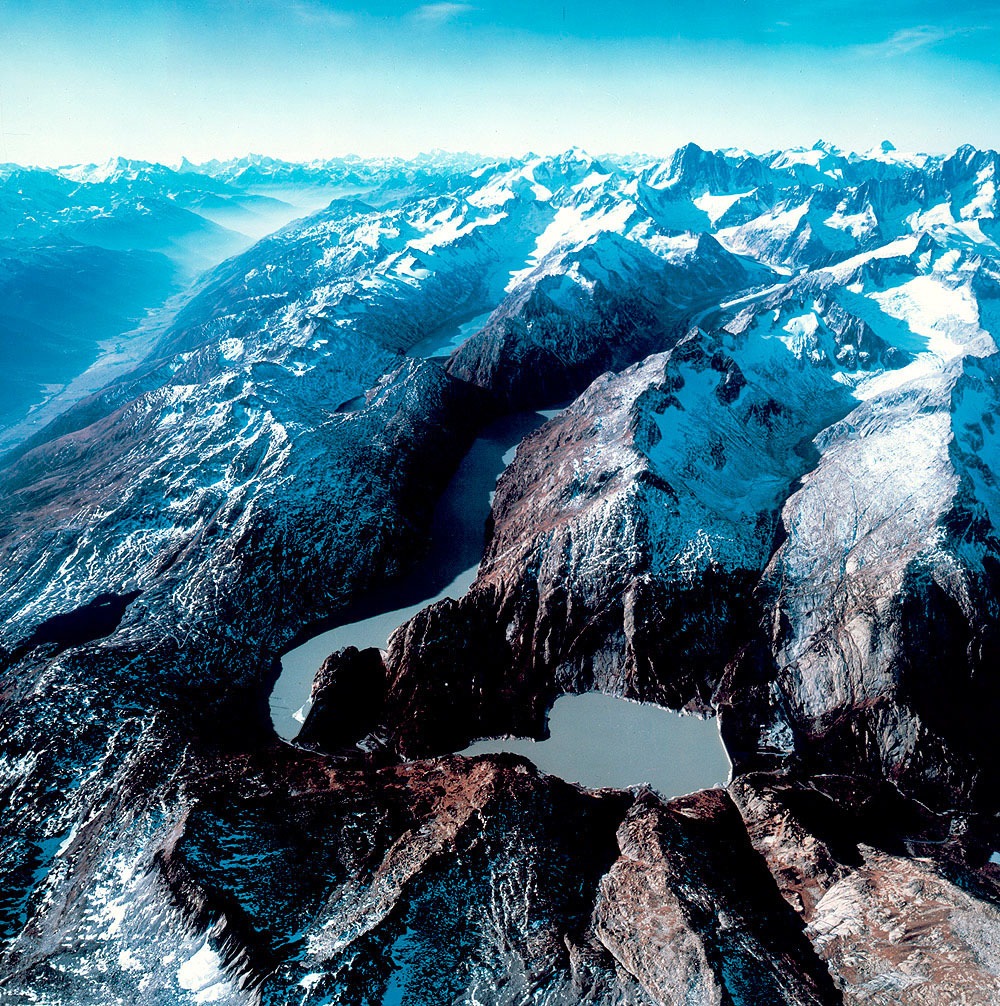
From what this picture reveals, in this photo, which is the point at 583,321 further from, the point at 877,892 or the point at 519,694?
the point at 877,892

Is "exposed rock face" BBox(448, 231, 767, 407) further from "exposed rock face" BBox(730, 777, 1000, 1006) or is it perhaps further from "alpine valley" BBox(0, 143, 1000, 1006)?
"exposed rock face" BBox(730, 777, 1000, 1006)

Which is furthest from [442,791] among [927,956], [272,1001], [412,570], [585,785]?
[412,570]

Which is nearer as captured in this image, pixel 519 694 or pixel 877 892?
pixel 877 892

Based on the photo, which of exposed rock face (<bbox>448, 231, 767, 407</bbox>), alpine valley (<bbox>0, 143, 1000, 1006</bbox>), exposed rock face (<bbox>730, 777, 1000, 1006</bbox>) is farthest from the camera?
exposed rock face (<bbox>448, 231, 767, 407</bbox>)

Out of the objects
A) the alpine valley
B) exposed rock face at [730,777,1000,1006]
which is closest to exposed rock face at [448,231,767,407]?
the alpine valley

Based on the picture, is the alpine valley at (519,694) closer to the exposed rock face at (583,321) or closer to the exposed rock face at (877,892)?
the exposed rock face at (877,892)

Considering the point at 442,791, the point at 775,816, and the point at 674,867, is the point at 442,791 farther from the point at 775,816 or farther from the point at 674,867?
the point at 775,816

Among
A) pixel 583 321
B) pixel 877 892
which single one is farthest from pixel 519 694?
pixel 583 321

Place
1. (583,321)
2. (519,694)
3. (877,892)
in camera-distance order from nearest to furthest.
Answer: (877,892) < (519,694) < (583,321)

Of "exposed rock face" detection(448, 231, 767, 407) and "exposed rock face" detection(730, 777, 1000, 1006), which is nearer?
"exposed rock face" detection(730, 777, 1000, 1006)
